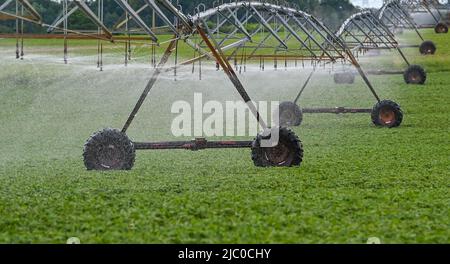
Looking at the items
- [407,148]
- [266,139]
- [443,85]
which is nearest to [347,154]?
[407,148]

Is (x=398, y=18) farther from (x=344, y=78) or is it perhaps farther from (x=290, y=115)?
(x=290, y=115)

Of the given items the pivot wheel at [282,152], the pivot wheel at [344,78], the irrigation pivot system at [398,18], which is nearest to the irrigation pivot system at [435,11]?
the irrigation pivot system at [398,18]

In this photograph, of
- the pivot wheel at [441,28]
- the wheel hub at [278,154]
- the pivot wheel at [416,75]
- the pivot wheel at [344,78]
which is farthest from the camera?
the pivot wheel at [441,28]

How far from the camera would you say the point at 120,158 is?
57.1ft

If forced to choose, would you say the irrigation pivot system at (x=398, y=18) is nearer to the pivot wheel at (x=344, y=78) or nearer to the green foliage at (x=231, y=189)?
the pivot wheel at (x=344, y=78)

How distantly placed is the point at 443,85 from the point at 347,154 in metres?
25.5

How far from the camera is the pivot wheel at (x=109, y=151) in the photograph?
17.3m

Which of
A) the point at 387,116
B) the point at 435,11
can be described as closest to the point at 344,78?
the point at 387,116

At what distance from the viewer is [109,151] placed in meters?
17.4

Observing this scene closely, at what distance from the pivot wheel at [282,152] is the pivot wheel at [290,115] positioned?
11.7 meters

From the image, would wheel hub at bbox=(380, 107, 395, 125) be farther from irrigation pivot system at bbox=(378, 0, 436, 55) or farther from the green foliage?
irrigation pivot system at bbox=(378, 0, 436, 55)

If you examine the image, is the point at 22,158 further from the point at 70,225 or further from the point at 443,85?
the point at 443,85

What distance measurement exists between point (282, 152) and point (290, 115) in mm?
12064

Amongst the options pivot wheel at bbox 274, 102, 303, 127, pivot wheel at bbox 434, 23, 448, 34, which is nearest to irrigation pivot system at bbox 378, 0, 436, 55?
pivot wheel at bbox 434, 23, 448, 34
